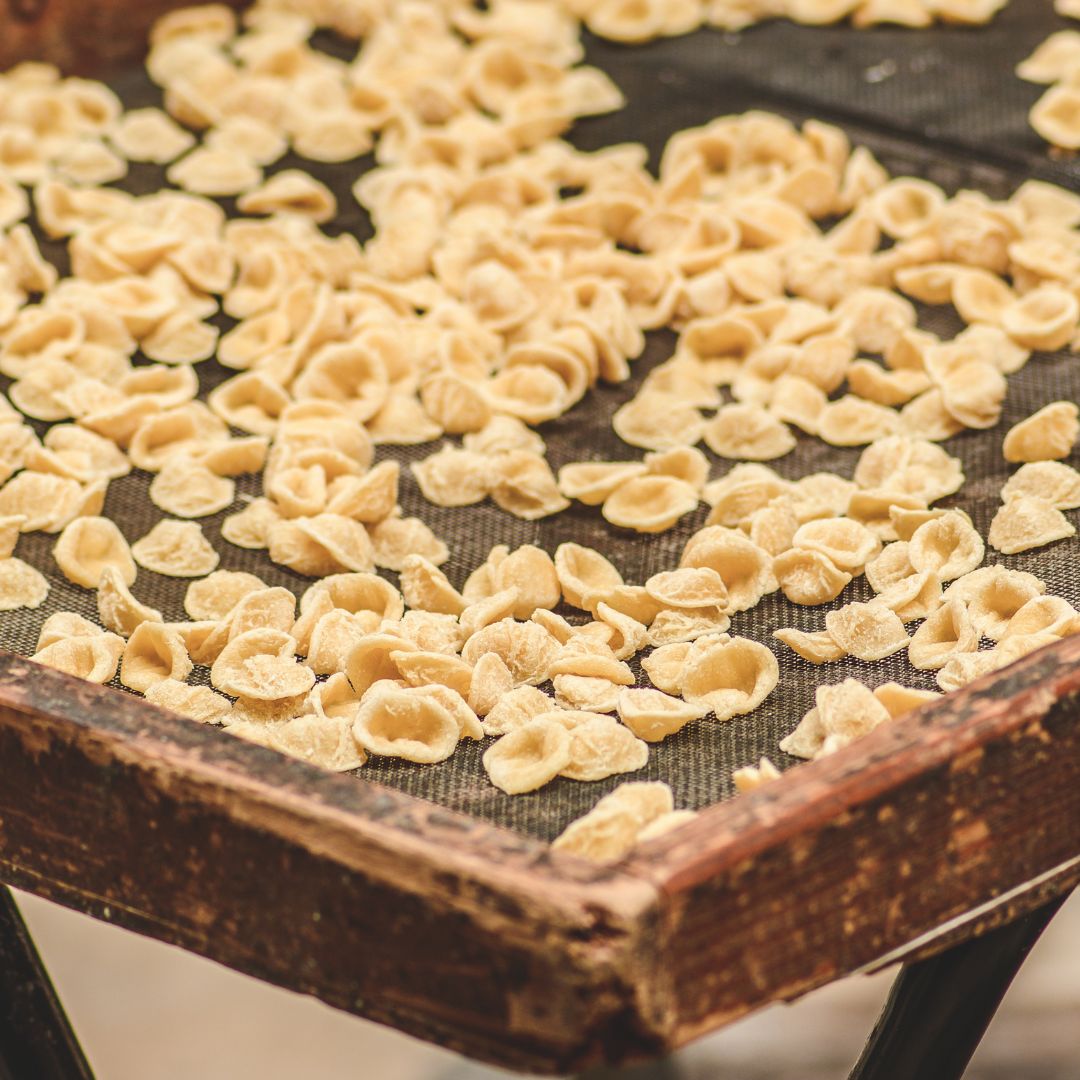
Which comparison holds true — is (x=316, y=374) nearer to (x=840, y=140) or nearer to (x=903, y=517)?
(x=903, y=517)

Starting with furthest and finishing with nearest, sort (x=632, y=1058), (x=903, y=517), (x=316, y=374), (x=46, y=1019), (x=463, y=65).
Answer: (x=463, y=65), (x=316, y=374), (x=903, y=517), (x=46, y=1019), (x=632, y=1058)

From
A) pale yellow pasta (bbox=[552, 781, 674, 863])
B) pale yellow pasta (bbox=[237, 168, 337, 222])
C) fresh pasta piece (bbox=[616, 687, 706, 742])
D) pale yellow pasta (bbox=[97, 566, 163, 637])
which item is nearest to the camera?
pale yellow pasta (bbox=[552, 781, 674, 863])

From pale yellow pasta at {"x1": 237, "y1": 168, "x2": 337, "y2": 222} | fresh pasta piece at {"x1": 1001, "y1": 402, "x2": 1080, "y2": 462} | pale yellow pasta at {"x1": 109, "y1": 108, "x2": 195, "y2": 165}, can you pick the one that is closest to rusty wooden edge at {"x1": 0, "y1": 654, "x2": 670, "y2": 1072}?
fresh pasta piece at {"x1": 1001, "y1": 402, "x2": 1080, "y2": 462}

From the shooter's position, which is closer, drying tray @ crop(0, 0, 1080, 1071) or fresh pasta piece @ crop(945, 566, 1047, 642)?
drying tray @ crop(0, 0, 1080, 1071)

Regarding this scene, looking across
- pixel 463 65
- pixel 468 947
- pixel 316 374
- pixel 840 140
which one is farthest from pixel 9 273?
pixel 468 947

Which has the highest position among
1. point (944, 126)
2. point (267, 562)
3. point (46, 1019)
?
point (944, 126)

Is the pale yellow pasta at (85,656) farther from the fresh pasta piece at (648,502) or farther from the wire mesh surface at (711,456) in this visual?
the fresh pasta piece at (648,502)

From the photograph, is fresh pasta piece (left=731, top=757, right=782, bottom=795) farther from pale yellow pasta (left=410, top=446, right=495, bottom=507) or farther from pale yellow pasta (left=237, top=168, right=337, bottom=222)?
pale yellow pasta (left=237, top=168, right=337, bottom=222)
